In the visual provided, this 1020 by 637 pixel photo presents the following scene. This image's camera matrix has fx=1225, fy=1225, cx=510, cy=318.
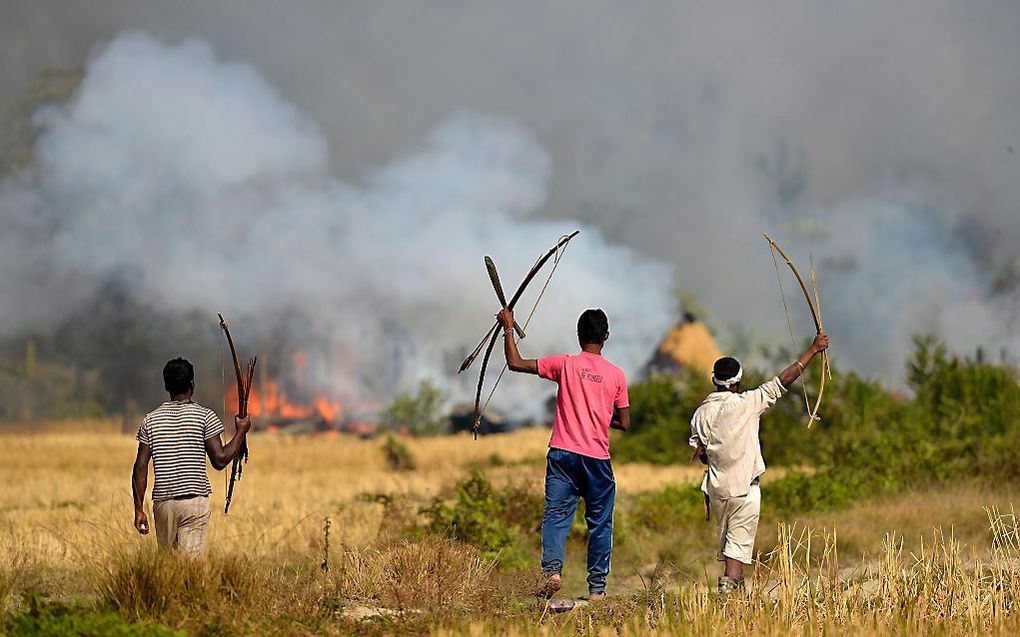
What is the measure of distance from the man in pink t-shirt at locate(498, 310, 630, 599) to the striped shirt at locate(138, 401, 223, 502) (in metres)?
2.27

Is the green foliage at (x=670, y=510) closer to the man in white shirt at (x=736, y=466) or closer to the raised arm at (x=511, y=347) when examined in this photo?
the man in white shirt at (x=736, y=466)

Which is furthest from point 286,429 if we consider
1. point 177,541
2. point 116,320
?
point 177,541

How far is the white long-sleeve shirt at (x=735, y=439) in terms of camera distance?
925 cm

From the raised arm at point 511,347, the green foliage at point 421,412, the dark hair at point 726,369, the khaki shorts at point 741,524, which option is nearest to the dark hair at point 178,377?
the raised arm at point 511,347

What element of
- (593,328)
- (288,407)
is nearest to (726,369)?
(593,328)

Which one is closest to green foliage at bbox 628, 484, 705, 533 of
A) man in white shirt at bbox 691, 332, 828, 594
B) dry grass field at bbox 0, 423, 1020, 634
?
dry grass field at bbox 0, 423, 1020, 634

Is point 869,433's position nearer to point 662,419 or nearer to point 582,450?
point 662,419

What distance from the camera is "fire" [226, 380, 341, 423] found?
65750mm

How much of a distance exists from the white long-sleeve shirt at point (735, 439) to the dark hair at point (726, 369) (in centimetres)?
17

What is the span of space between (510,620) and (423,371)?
6695 cm

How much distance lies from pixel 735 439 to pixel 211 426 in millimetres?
3855

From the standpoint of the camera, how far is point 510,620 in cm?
759

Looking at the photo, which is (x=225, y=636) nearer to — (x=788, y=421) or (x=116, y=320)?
(x=788, y=421)

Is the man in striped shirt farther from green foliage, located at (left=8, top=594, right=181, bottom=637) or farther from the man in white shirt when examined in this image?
the man in white shirt
